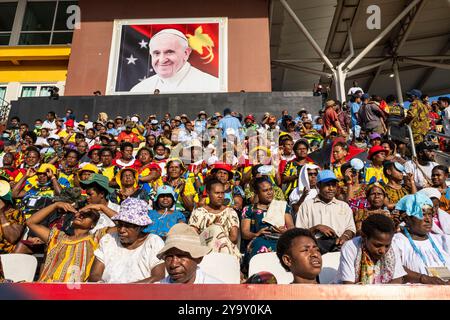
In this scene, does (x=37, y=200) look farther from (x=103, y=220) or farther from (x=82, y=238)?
(x=82, y=238)

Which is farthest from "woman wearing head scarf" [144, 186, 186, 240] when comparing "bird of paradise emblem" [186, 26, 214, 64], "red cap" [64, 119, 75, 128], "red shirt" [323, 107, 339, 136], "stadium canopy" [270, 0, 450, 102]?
"stadium canopy" [270, 0, 450, 102]

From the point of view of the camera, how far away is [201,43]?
43.6 ft

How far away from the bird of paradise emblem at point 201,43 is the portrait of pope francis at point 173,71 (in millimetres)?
200

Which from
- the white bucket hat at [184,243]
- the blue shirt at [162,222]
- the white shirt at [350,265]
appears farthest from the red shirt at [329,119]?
the white bucket hat at [184,243]

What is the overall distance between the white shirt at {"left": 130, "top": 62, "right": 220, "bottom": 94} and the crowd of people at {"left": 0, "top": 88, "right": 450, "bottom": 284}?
4.40 metres

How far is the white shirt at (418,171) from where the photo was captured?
571 cm

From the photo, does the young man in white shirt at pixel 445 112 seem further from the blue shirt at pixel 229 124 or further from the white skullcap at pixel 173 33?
the white skullcap at pixel 173 33

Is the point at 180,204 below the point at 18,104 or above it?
below

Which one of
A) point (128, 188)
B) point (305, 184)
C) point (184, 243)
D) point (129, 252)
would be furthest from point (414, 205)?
point (128, 188)

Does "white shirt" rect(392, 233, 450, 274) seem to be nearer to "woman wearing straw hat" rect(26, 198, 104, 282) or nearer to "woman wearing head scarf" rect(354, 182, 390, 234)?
"woman wearing head scarf" rect(354, 182, 390, 234)

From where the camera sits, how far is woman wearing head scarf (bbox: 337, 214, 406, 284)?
2.77 metres

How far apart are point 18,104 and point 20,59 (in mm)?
6943

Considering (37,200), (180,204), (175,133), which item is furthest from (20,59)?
(180,204)

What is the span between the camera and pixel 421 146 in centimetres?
649
